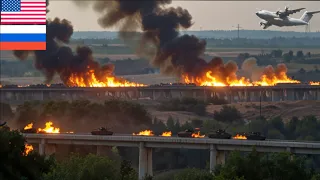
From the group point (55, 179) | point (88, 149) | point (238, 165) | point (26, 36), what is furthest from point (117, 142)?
point (55, 179)

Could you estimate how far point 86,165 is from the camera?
131625mm

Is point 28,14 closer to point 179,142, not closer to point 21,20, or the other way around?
point 21,20

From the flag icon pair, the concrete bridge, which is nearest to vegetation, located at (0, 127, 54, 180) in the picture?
the flag icon pair

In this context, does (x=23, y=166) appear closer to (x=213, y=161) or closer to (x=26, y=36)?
(x=26, y=36)

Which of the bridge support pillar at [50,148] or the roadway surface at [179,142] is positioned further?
the bridge support pillar at [50,148]

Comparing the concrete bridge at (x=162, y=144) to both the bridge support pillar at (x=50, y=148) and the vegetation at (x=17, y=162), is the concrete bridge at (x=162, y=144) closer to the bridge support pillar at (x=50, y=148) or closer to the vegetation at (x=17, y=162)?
the bridge support pillar at (x=50, y=148)

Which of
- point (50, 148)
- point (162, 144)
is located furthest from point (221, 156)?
point (50, 148)

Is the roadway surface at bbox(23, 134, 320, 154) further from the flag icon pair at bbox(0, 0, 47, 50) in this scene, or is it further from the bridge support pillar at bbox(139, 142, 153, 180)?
the flag icon pair at bbox(0, 0, 47, 50)

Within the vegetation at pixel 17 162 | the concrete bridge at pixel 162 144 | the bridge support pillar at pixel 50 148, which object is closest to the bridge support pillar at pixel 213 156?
the concrete bridge at pixel 162 144

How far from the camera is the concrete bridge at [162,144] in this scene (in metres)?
155

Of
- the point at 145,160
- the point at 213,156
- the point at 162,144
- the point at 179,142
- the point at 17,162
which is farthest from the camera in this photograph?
the point at 162,144

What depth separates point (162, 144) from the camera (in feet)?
560

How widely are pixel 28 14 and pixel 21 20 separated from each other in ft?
3.36

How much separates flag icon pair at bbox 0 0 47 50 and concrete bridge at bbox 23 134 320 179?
61.1 feet
